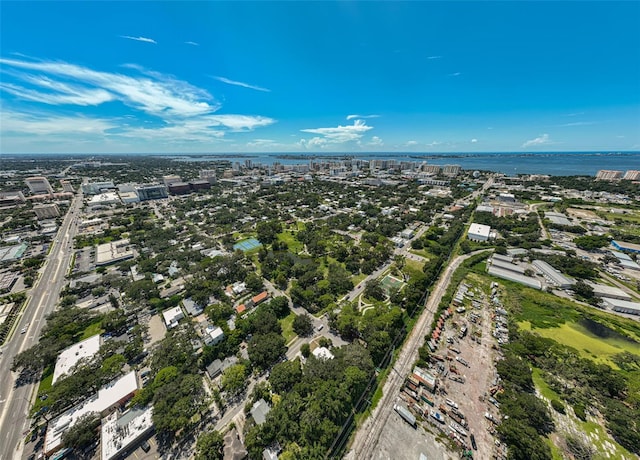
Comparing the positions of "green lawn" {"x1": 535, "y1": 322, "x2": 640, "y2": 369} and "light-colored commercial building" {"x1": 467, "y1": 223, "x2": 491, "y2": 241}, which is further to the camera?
"light-colored commercial building" {"x1": 467, "y1": 223, "x2": 491, "y2": 241}

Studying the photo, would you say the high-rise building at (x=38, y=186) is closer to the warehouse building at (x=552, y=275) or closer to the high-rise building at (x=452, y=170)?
the warehouse building at (x=552, y=275)

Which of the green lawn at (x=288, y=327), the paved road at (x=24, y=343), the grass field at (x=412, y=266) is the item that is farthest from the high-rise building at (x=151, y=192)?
the grass field at (x=412, y=266)

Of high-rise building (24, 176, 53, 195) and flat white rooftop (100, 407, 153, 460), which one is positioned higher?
high-rise building (24, 176, 53, 195)

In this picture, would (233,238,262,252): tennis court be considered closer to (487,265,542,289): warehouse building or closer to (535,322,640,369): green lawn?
(487,265,542,289): warehouse building

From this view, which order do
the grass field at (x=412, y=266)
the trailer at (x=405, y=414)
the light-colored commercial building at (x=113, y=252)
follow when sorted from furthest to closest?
the light-colored commercial building at (x=113, y=252) → the grass field at (x=412, y=266) → the trailer at (x=405, y=414)

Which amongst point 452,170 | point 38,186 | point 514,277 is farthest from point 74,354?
point 452,170

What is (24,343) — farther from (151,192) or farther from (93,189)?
(93,189)

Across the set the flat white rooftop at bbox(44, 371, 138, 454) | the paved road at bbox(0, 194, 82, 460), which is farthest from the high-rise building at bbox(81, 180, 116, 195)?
the flat white rooftop at bbox(44, 371, 138, 454)
